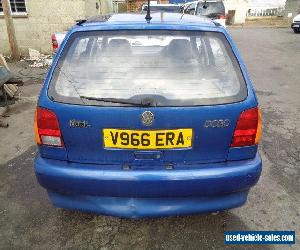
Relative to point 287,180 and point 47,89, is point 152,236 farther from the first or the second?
point 287,180

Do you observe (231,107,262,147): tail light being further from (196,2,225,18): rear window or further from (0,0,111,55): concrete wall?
(196,2,225,18): rear window

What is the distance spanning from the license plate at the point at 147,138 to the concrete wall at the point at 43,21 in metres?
9.76

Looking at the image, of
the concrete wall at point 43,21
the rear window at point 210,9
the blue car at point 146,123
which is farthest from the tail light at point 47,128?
the rear window at point 210,9

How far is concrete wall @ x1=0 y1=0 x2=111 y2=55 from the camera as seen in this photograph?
10828 mm

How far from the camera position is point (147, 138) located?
2.20m

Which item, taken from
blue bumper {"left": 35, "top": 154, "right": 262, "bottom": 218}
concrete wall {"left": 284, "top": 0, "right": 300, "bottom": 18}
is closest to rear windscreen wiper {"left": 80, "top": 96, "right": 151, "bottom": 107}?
blue bumper {"left": 35, "top": 154, "right": 262, "bottom": 218}

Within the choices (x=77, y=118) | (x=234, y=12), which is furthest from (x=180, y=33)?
(x=234, y=12)

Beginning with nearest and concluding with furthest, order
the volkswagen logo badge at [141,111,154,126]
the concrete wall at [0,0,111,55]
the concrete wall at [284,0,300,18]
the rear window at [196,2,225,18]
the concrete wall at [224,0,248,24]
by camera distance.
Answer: the volkswagen logo badge at [141,111,154,126] < the concrete wall at [0,0,111,55] < the rear window at [196,2,225,18] < the concrete wall at [284,0,300,18] < the concrete wall at [224,0,248,24]

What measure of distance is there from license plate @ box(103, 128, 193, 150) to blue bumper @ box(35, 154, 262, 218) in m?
0.18

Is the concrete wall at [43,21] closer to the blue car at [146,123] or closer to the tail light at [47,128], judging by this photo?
the blue car at [146,123]

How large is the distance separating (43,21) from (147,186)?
1047 centimetres

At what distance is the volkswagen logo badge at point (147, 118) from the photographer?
2.13 meters

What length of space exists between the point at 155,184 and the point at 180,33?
3.70 feet

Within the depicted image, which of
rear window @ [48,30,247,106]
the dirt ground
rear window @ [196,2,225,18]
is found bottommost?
the dirt ground
